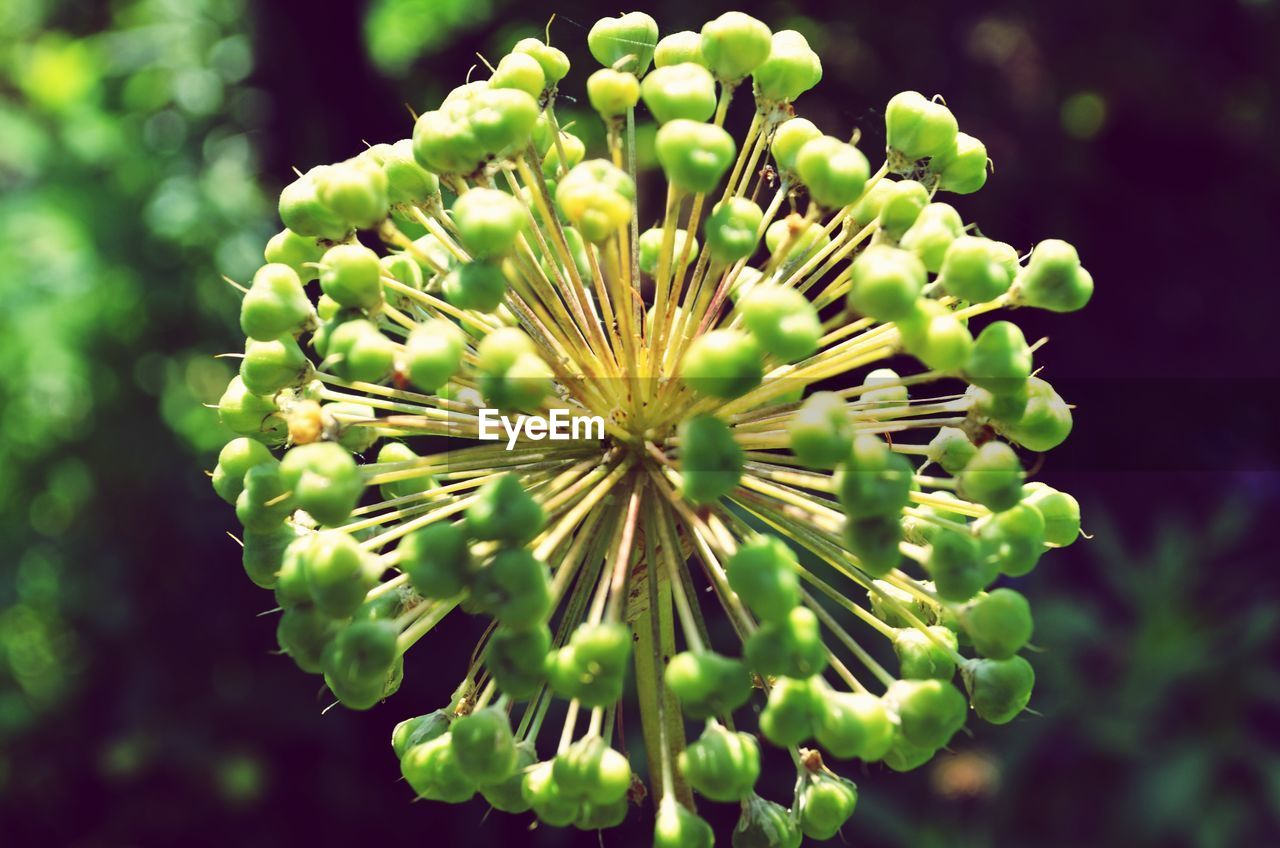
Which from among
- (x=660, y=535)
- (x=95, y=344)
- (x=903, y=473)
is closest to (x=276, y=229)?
(x=95, y=344)

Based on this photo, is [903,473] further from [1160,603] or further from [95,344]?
[95,344]

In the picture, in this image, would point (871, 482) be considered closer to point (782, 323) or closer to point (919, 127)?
point (782, 323)

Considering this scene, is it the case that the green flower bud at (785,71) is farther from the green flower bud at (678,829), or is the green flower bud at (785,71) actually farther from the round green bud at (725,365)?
the green flower bud at (678,829)

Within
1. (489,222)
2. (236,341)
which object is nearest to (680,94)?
(489,222)

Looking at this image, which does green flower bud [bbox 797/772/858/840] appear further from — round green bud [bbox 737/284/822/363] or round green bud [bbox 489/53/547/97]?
round green bud [bbox 489/53/547/97]

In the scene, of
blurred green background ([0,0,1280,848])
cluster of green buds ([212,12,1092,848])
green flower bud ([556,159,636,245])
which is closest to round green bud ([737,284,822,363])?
cluster of green buds ([212,12,1092,848])

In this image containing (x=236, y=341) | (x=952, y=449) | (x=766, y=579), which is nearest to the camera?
(x=766, y=579)
